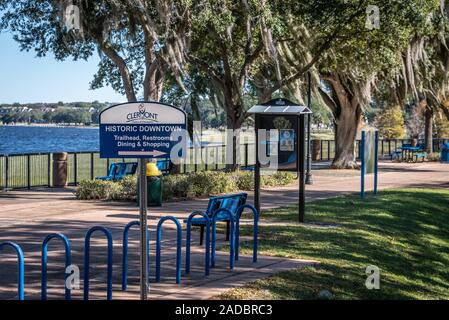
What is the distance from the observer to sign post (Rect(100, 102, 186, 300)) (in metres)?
8.03

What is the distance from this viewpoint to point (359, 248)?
13844 mm

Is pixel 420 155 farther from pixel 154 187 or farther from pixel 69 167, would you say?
pixel 154 187

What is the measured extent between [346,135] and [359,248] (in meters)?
20.8

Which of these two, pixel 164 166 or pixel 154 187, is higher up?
pixel 164 166

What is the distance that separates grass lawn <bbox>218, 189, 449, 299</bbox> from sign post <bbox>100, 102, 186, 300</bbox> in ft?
6.72

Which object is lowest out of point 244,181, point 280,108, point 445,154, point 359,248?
point 359,248

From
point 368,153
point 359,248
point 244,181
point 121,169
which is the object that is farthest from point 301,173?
point 121,169

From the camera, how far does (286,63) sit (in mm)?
26453

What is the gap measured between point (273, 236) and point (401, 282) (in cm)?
287

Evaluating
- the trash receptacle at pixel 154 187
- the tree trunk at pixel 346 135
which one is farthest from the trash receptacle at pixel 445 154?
the trash receptacle at pixel 154 187

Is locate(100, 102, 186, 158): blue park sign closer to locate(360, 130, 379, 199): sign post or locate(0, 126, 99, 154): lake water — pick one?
locate(360, 130, 379, 199): sign post

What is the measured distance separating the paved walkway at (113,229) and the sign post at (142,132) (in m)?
1.89

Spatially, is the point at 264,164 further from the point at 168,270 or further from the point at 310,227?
the point at 168,270

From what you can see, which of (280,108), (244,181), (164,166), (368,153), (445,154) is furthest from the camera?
(445,154)
